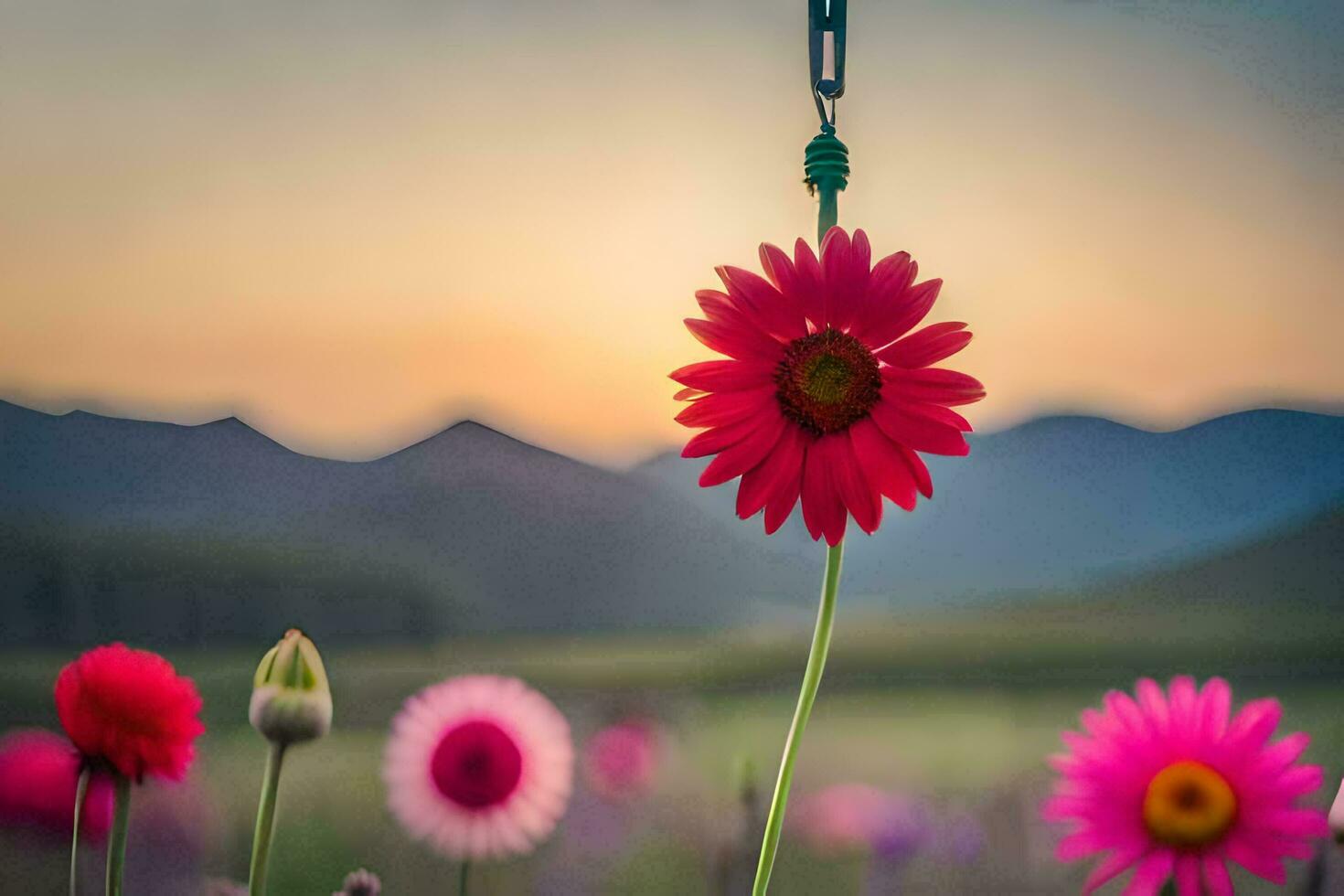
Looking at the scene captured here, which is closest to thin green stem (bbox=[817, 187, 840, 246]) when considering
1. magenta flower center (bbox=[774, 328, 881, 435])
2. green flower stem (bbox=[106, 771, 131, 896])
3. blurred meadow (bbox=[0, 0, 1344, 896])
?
blurred meadow (bbox=[0, 0, 1344, 896])

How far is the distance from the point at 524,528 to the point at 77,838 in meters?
0.36

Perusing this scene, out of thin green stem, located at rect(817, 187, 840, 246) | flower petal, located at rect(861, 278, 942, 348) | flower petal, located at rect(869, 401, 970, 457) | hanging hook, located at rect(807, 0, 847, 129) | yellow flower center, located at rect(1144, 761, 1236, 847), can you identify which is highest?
hanging hook, located at rect(807, 0, 847, 129)

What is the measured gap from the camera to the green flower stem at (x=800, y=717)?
649 mm

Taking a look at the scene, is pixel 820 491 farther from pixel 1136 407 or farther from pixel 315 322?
pixel 315 322

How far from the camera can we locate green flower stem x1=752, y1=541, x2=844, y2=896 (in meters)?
0.65

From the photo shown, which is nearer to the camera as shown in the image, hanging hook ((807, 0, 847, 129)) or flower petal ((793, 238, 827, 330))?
flower petal ((793, 238, 827, 330))

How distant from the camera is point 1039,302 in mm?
782

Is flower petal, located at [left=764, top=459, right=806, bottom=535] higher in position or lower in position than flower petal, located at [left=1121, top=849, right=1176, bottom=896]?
higher

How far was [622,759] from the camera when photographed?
0.73m

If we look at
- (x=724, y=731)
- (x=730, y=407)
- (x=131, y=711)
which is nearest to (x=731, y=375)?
(x=730, y=407)

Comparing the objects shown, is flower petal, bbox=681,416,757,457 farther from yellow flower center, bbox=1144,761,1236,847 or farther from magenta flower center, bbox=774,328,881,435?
yellow flower center, bbox=1144,761,1236,847

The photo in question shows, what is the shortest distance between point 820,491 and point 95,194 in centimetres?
56

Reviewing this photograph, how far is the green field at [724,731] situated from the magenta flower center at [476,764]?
0.13 ft

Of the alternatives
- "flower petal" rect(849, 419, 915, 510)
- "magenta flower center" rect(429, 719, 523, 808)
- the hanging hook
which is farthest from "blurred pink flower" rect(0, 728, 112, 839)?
the hanging hook
